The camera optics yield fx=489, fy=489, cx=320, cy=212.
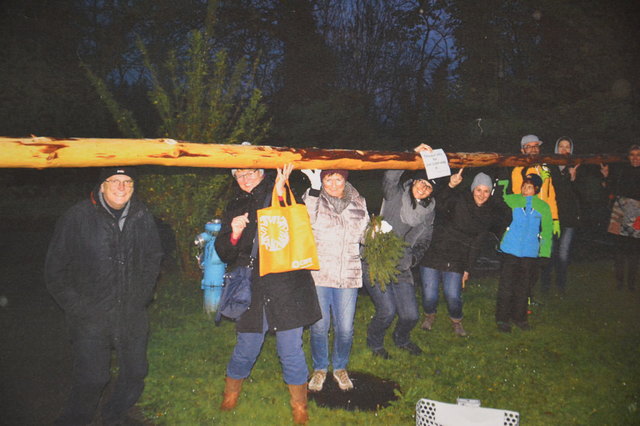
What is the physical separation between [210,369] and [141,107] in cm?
1776

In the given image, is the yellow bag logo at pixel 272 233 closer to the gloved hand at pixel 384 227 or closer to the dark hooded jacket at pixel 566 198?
the gloved hand at pixel 384 227

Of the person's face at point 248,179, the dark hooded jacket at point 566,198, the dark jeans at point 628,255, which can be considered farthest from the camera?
the dark jeans at point 628,255

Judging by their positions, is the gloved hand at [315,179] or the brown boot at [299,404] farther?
the gloved hand at [315,179]

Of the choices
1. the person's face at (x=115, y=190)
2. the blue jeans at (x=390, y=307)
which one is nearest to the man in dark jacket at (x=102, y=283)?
the person's face at (x=115, y=190)

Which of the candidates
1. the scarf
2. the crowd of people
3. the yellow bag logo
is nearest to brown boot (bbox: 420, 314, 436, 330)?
the crowd of people

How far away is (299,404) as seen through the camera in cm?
435

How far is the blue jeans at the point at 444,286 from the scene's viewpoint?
245 inches

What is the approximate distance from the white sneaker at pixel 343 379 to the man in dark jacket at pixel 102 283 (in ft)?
6.58

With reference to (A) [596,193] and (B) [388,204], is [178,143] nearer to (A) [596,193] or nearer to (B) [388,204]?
(B) [388,204]

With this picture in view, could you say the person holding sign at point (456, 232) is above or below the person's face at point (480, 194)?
below

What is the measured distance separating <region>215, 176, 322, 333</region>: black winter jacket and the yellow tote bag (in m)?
0.16

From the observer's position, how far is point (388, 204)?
5.57 m

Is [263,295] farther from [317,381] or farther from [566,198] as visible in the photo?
[566,198]

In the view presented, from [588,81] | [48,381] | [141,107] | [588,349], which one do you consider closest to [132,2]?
[141,107]
